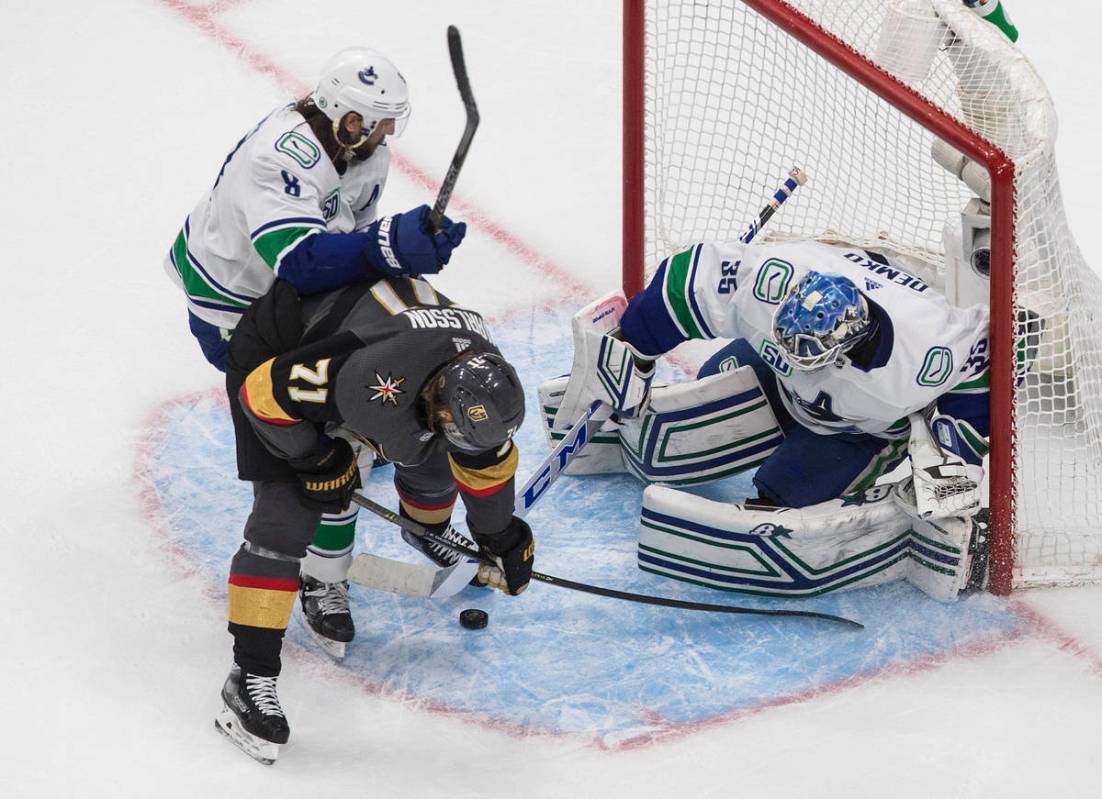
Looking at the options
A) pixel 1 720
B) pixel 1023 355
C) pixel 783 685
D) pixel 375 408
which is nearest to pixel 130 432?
pixel 1 720

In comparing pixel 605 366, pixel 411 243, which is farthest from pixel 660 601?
pixel 411 243

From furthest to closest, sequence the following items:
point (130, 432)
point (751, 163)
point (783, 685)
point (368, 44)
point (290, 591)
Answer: point (368, 44), point (751, 163), point (130, 432), point (783, 685), point (290, 591)

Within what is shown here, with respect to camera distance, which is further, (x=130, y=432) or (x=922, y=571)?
(x=130, y=432)

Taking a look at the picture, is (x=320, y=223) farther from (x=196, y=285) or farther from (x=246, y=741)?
(x=246, y=741)

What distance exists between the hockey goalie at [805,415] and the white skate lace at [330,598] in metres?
0.68

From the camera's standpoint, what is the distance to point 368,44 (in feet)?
20.0

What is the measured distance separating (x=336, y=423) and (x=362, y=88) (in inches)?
28.2

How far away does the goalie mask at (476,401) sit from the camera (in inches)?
127

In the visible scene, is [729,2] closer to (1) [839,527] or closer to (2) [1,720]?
(1) [839,527]

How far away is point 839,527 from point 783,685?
373 millimetres

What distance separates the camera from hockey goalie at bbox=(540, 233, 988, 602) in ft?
12.4

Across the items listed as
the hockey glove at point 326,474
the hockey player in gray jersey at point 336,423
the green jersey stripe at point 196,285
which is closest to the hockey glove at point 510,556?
the hockey player in gray jersey at point 336,423

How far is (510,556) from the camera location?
367 cm

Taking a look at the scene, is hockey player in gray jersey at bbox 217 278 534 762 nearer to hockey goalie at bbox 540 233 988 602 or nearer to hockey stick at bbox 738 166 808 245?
hockey goalie at bbox 540 233 988 602
